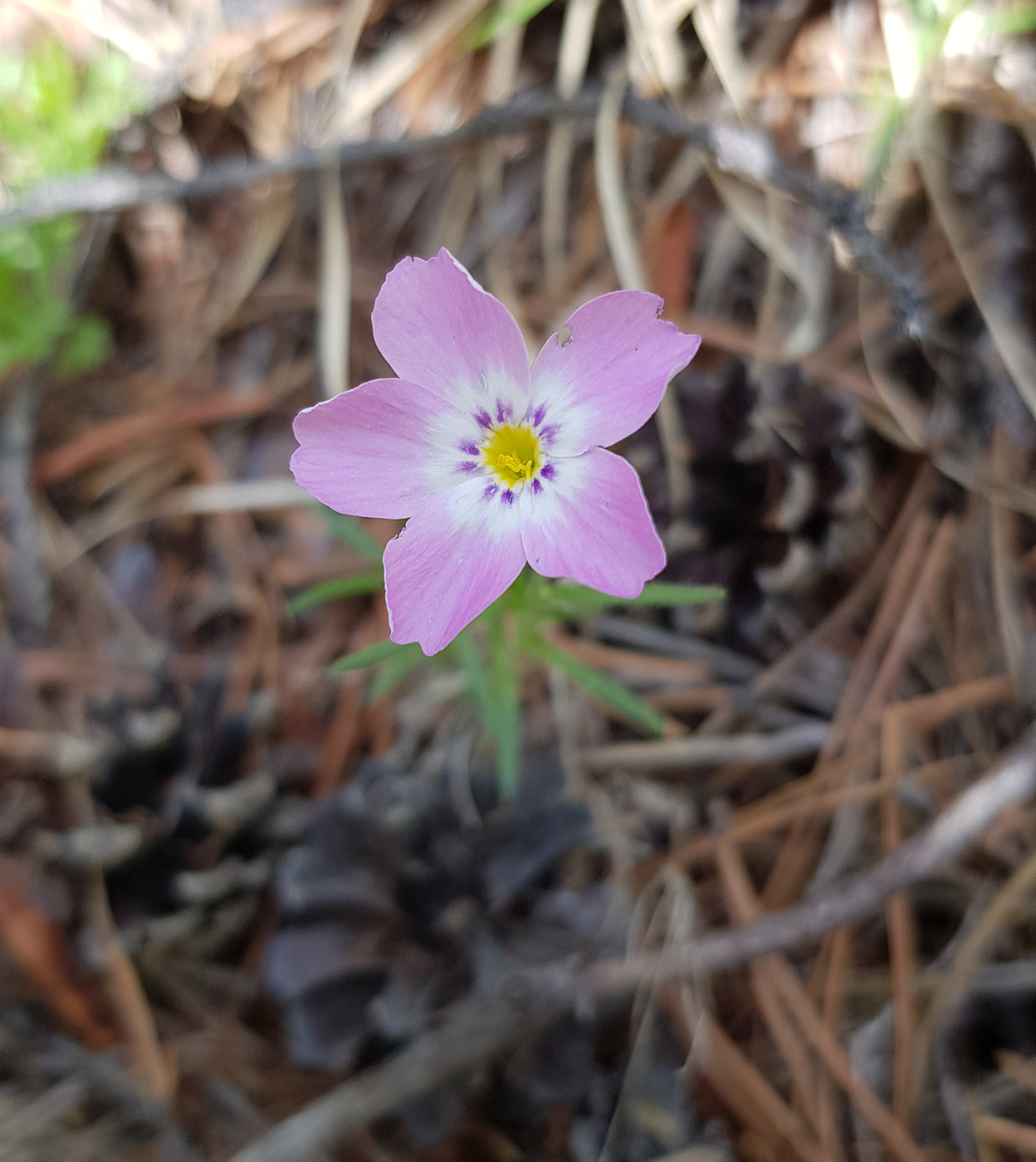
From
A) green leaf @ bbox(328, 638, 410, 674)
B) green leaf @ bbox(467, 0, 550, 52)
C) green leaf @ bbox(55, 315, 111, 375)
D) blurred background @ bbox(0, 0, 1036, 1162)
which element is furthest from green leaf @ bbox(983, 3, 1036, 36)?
green leaf @ bbox(55, 315, 111, 375)

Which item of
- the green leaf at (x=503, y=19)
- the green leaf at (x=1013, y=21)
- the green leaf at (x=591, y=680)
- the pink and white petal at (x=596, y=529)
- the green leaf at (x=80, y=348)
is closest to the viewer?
the pink and white petal at (x=596, y=529)

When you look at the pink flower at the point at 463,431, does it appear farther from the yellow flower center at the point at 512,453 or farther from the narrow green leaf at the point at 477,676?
the narrow green leaf at the point at 477,676

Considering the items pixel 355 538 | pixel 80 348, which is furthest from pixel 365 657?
pixel 80 348

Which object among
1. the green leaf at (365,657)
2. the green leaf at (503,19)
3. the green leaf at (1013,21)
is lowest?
the green leaf at (365,657)

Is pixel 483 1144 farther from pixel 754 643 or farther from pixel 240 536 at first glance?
pixel 240 536

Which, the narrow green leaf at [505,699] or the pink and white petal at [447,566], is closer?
the pink and white petal at [447,566]

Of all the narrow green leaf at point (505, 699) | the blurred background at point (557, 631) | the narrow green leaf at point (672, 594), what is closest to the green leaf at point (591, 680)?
the narrow green leaf at point (505, 699)

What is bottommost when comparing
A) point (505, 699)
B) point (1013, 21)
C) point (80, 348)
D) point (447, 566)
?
point (505, 699)

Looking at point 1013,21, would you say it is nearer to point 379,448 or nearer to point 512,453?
point 512,453
